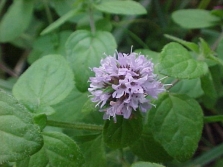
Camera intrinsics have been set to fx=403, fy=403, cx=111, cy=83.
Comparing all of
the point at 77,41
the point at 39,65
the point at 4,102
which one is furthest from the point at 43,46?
the point at 4,102

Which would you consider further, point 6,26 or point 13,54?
point 13,54

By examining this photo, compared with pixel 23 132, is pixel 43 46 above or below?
below

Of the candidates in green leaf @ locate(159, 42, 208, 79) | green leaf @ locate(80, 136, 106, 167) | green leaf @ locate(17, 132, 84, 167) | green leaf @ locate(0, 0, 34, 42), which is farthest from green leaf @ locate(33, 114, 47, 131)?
green leaf @ locate(0, 0, 34, 42)

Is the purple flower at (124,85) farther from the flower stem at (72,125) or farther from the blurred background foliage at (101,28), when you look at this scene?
the blurred background foliage at (101,28)

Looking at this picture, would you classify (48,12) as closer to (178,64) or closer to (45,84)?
(45,84)

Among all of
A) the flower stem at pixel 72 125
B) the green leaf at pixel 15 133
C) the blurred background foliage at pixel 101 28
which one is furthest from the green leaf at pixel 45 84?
the blurred background foliage at pixel 101 28

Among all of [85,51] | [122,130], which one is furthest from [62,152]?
[85,51]

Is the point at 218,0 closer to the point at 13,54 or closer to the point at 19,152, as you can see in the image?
the point at 13,54
